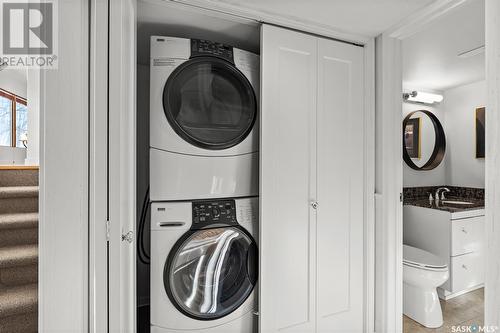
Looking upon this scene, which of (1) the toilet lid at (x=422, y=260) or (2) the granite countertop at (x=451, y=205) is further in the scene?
(2) the granite countertop at (x=451, y=205)

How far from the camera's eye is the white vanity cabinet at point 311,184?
5.19 ft

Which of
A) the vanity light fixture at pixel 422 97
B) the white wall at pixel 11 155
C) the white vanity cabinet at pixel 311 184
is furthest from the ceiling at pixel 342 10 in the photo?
the white wall at pixel 11 155

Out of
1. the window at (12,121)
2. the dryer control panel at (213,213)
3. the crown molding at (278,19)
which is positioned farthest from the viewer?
the window at (12,121)

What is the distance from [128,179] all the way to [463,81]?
3.68 meters

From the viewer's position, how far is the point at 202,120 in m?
1.56

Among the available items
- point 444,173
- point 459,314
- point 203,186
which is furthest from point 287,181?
point 444,173

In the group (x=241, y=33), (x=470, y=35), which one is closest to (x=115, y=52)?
(x=241, y=33)

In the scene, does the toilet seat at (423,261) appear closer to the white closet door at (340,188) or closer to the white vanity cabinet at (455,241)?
the white vanity cabinet at (455,241)

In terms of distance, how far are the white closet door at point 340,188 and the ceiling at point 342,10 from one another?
0.17m

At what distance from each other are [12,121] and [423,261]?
4.21 m

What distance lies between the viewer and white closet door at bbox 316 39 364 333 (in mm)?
1717

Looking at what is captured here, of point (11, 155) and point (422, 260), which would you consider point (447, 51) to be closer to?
point (422, 260)

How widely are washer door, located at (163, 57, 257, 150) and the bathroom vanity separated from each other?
2.08m

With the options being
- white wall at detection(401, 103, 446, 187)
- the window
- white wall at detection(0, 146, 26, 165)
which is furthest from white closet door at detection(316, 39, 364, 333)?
white wall at detection(0, 146, 26, 165)
